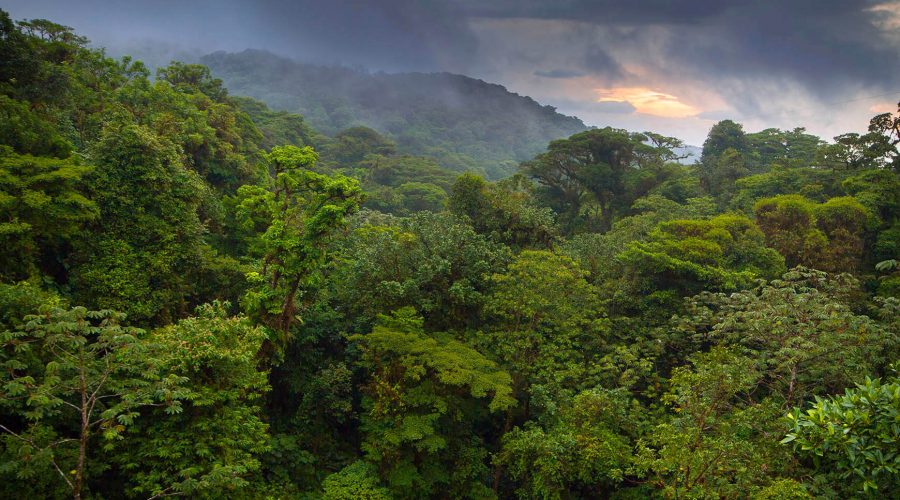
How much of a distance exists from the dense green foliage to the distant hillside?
7716 centimetres

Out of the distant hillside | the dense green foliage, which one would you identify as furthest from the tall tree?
the distant hillside

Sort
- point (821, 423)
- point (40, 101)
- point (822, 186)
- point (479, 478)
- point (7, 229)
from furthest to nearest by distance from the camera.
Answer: point (822, 186), point (40, 101), point (479, 478), point (7, 229), point (821, 423)

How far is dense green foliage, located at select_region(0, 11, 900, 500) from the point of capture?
629 centimetres

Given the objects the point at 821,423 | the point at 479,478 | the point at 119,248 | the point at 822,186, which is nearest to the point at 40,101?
the point at 119,248

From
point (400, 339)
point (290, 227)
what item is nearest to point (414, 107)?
point (290, 227)

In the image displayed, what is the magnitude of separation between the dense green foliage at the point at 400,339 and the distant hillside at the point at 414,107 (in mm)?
77162

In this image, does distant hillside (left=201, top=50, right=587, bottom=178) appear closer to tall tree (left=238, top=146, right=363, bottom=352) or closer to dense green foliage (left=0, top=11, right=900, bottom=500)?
dense green foliage (left=0, top=11, right=900, bottom=500)

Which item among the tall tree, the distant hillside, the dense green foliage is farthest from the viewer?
the distant hillside

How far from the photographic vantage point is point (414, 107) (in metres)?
145

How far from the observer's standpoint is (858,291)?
1291 cm

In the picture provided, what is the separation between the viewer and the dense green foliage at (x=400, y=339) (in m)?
6.29

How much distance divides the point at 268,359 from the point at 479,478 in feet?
18.8

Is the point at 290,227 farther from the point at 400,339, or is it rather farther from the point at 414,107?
the point at 414,107

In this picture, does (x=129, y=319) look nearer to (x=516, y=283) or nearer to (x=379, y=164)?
(x=516, y=283)
